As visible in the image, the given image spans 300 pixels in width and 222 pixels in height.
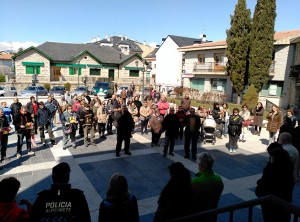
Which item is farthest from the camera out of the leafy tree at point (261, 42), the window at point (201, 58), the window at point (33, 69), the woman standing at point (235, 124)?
the window at point (33, 69)

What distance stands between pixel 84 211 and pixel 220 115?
10.3m

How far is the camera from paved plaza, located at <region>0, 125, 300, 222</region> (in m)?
6.26

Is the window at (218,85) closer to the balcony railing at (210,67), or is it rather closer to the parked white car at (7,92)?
the balcony railing at (210,67)

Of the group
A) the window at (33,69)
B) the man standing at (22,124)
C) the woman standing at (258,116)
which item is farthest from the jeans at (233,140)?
the window at (33,69)

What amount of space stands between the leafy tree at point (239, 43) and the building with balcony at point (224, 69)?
2819 mm

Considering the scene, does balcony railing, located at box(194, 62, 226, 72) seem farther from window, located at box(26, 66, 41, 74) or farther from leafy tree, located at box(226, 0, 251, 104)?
window, located at box(26, 66, 41, 74)

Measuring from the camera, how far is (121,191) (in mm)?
3031

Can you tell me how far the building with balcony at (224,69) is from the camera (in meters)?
25.2

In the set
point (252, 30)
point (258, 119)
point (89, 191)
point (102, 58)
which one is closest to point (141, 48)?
point (102, 58)

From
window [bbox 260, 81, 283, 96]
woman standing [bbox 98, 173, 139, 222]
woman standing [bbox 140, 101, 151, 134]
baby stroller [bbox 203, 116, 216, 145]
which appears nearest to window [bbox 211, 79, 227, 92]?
window [bbox 260, 81, 283, 96]

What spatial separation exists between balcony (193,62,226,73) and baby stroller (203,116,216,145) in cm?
1926

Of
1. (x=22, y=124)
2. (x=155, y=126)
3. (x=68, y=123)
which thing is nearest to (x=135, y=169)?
(x=155, y=126)

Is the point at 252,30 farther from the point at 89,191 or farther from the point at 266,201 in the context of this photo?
the point at 266,201

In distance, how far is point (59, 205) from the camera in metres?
2.80
